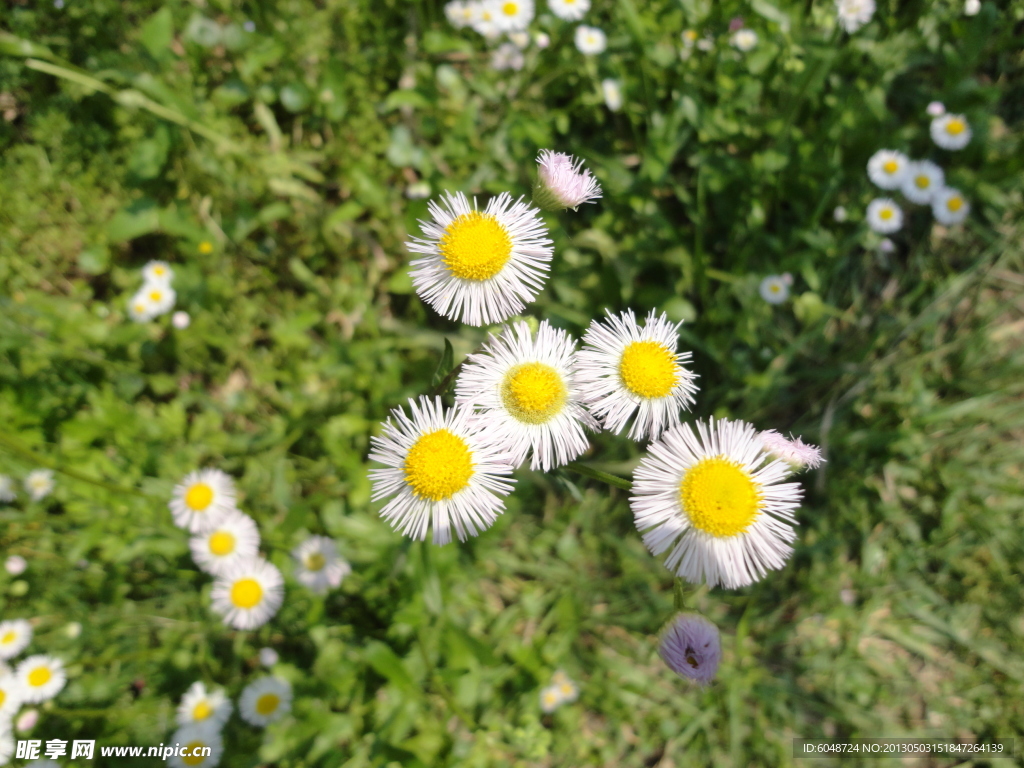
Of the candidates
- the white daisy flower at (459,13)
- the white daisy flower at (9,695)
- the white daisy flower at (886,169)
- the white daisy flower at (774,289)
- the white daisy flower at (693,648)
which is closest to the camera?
the white daisy flower at (693,648)

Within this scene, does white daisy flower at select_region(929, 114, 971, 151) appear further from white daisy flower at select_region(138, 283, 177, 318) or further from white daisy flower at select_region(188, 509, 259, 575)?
white daisy flower at select_region(138, 283, 177, 318)

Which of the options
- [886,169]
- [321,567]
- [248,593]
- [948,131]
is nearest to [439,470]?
[321,567]

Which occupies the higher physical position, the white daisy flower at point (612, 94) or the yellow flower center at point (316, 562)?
the white daisy flower at point (612, 94)

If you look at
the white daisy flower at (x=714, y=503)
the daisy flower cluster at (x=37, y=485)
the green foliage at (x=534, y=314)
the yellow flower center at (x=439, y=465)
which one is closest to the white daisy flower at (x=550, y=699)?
the green foliage at (x=534, y=314)

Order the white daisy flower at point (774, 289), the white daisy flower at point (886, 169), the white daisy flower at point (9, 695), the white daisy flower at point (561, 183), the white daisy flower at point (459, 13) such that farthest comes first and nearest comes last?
the white daisy flower at point (459, 13) → the white daisy flower at point (886, 169) → the white daisy flower at point (774, 289) → the white daisy flower at point (9, 695) → the white daisy flower at point (561, 183)

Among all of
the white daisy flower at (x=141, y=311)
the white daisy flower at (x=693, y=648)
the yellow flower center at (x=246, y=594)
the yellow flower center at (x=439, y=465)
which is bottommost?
the white daisy flower at (x=693, y=648)

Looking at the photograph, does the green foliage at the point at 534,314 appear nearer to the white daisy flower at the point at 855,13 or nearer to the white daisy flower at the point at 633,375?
the white daisy flower at the point at 855,13

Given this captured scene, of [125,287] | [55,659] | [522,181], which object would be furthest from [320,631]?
[522,181]

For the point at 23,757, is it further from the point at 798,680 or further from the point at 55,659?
the point at 798,680
